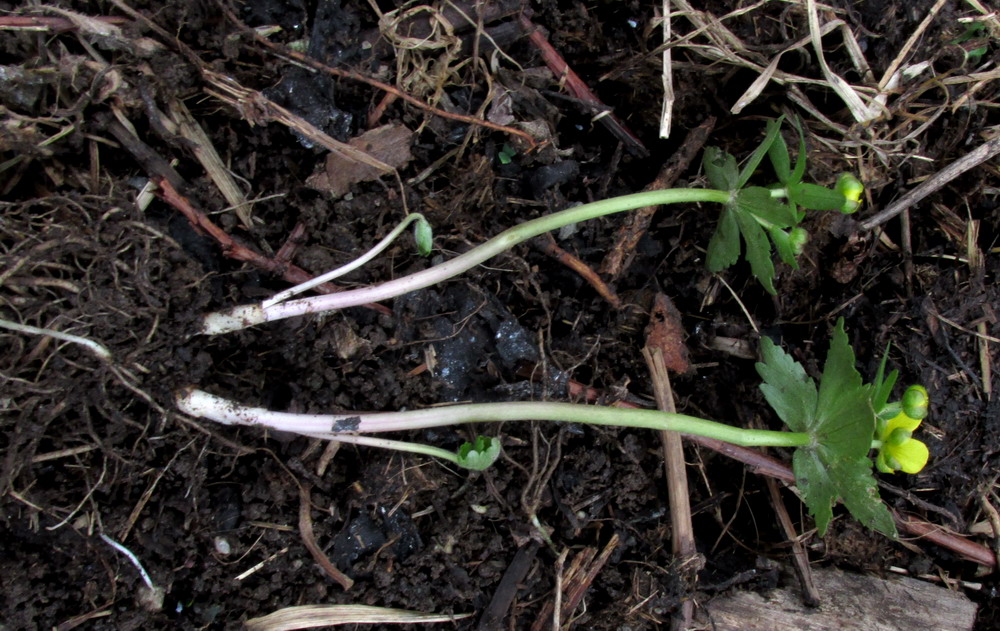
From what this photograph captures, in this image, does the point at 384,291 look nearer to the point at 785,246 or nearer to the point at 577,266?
the point at 577,266

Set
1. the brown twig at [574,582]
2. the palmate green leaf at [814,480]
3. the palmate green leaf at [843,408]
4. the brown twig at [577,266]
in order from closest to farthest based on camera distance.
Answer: the palmate green leaf at [843,408] → the palmate green leaf at [814,480] → the brown twig at [574,582] → the brown twig at [577,266]

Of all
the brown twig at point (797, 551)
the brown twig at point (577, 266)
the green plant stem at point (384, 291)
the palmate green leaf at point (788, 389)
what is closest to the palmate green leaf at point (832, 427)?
the palmate green leaf at point (788, 389)

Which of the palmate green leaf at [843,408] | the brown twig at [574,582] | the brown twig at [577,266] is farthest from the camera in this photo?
the brown twig at [577,266]

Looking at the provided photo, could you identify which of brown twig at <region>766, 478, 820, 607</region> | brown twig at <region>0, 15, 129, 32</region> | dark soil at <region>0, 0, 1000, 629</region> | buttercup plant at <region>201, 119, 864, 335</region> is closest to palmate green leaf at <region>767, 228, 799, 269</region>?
buttercup plant at <region>201, 119, 864, 335</region>

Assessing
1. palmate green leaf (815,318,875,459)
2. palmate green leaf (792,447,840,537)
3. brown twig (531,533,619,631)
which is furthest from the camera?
brown twig (531,533,619,631)

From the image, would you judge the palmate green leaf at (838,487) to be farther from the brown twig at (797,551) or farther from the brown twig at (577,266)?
the brown twig at (577,266)

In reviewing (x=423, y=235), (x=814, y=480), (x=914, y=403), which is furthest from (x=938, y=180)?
(x=423, y=235)

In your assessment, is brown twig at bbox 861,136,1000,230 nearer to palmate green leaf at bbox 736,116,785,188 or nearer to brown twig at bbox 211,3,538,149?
palmate green leaf at bbox 736,116,785,188
